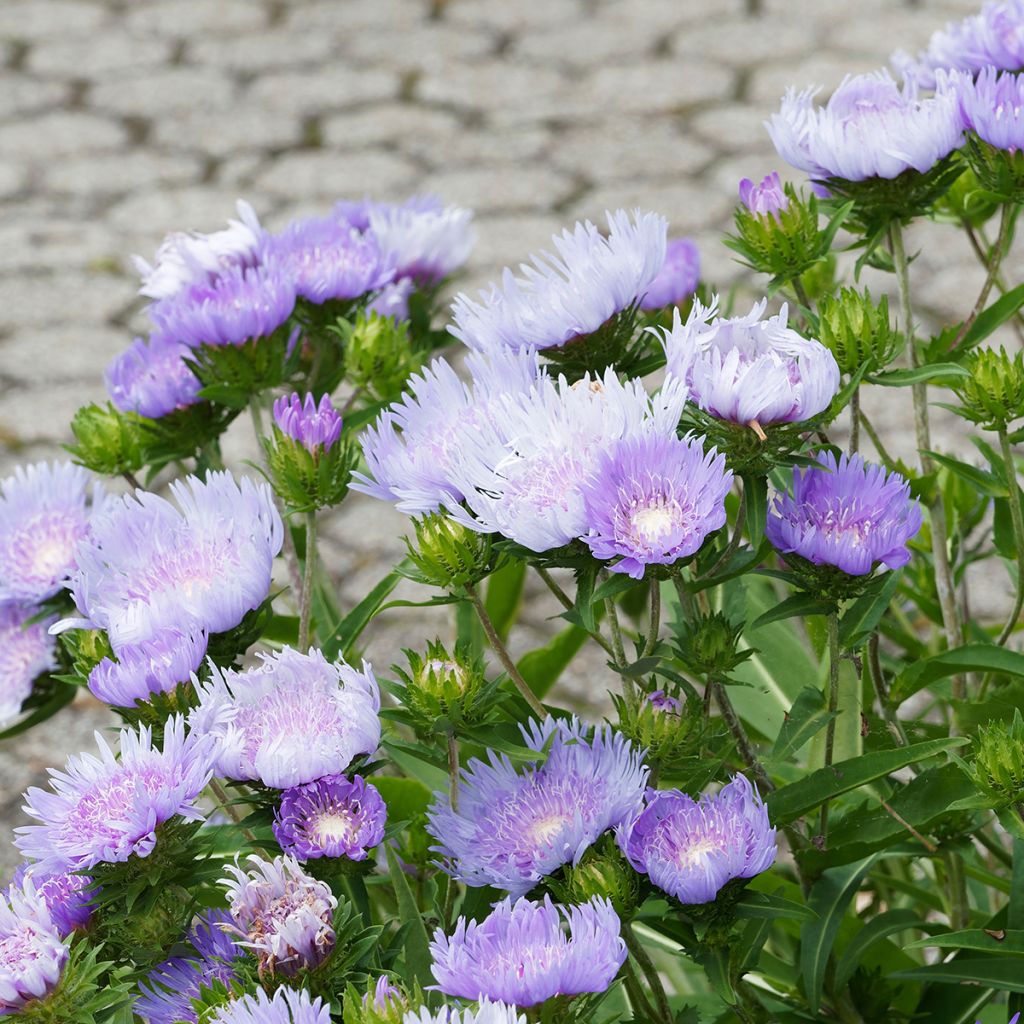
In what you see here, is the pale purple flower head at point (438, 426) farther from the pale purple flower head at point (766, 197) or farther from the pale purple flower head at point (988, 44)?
the pale purple flower head at point (988, 44)

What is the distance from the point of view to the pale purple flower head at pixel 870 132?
3.57 feet

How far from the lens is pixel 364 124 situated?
376cm

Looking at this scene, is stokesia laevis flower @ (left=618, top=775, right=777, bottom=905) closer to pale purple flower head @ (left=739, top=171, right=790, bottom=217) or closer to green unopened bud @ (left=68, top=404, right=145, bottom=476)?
pale purple flower head @ (left=739, top=171, right=790, bottom=217)

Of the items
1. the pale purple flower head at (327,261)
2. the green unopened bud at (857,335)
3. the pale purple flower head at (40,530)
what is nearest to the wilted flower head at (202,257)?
the pale purple flower head at (327,261)

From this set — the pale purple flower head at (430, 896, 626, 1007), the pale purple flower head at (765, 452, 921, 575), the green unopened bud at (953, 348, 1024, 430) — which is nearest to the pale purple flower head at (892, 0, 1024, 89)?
the green unopened bud at (953, 348, 1024, 430)

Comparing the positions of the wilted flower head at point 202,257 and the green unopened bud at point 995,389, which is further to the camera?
the wilted flower head at point 202,257

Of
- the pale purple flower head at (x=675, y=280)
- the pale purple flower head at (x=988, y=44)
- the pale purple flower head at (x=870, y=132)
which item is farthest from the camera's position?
the pale purple flower head at (x=675, y=280)

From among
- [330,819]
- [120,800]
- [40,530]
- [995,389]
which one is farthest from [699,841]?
[40,530]

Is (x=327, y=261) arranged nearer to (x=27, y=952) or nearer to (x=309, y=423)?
(x=309, y=423)

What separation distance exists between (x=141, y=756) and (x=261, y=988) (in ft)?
0.48

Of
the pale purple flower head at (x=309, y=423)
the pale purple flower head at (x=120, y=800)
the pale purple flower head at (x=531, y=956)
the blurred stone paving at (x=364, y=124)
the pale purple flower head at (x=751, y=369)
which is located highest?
the pale purple flower head at (x=751, y=369)

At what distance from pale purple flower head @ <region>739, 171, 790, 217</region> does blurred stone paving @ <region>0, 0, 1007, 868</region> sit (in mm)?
1615

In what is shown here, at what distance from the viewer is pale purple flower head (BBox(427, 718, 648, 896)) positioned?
88cm

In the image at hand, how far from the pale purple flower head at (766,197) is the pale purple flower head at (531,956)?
552mm
